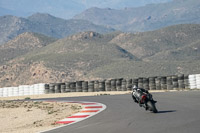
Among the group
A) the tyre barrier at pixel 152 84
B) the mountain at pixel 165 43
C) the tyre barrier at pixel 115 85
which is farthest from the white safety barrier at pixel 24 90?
the mountain at pixel 165 43

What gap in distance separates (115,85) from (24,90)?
10.6m

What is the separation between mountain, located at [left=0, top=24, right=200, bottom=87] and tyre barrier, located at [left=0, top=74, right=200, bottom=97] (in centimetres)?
4677

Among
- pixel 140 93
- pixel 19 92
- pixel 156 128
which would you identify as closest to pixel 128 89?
pixel 19 92

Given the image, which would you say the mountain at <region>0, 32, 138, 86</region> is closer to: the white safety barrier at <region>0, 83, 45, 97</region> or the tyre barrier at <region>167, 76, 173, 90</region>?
the white safety barrier at <region>0, 83, 45, 97</region>

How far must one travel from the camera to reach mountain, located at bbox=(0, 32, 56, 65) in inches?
5335

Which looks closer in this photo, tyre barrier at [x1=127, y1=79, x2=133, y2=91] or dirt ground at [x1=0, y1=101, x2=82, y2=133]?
dirt ground at [x1=0, y1=101, x2=82, y2=133]

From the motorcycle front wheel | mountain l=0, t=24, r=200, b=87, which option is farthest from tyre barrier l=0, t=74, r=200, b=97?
mountain l=0, t=24, r=200, b=87

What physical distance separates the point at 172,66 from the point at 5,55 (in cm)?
5838

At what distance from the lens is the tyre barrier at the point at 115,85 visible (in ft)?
101

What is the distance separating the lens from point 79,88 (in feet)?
124

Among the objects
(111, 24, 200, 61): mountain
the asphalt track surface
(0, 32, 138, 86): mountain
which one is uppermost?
(111, 24, 200, 61): mountain

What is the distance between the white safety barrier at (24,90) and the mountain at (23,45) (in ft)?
288

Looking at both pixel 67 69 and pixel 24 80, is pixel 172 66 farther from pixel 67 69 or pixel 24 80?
pixel 24 80

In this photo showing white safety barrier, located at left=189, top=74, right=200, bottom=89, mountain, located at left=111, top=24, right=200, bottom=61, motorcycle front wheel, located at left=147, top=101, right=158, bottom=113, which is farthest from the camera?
mountain, located at left=111, top=24, right=200, bottom=61
